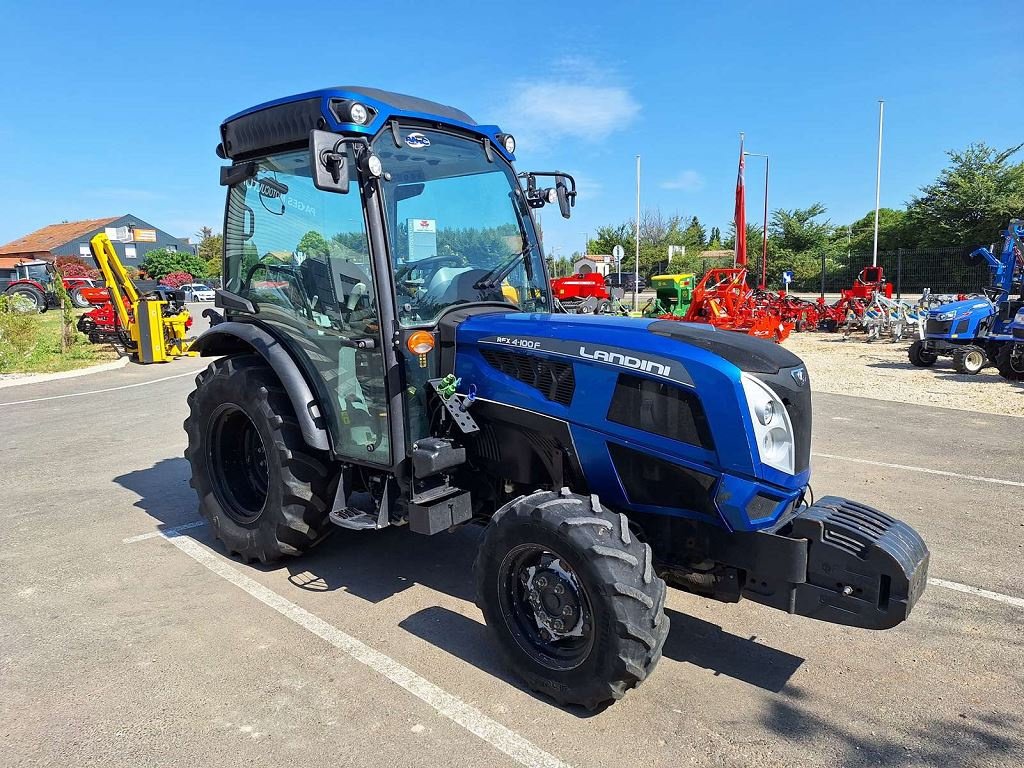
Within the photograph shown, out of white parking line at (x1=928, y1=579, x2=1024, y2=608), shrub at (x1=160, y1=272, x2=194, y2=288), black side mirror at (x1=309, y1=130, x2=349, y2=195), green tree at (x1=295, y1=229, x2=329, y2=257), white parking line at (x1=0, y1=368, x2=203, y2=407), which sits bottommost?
white parking line at (x1=928, y1=579, x2=1024, y2=608)

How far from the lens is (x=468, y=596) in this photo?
395 centimetres

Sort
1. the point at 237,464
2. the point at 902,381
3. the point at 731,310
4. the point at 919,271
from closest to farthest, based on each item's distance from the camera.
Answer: the point at 237,464 → the point at 902,381 → the point at 731,310 → the point at 919,271

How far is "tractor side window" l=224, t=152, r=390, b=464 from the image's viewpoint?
145 inches

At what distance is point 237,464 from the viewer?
15.8 ft

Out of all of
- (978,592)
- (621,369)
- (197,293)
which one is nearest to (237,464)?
(621,369)

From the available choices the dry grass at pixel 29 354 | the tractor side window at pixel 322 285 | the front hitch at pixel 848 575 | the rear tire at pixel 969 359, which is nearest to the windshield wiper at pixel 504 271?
the tractor side window at pixel 322 285

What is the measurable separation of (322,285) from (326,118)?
2.96ft

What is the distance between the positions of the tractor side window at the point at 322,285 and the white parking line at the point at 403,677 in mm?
913

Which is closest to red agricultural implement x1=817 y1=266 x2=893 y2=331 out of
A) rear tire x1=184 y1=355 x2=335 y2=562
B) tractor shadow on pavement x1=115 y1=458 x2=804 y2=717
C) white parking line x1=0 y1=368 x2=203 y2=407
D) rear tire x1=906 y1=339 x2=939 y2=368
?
rear tire x1=906 y1=339 x2=939 y2=368

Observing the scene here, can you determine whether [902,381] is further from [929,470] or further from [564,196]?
[564,196]

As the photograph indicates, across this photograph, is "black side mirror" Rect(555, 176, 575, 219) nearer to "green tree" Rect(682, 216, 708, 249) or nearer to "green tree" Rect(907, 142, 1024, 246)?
"green tree" Rect(907, 142, 1024, 246)

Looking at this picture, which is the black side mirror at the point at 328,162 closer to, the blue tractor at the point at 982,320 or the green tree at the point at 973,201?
the blue tractor at the point at 982,320

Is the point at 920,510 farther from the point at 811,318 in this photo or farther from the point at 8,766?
the point at 811,318

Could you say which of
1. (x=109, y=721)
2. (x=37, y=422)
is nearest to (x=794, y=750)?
(x=109, y=721)
